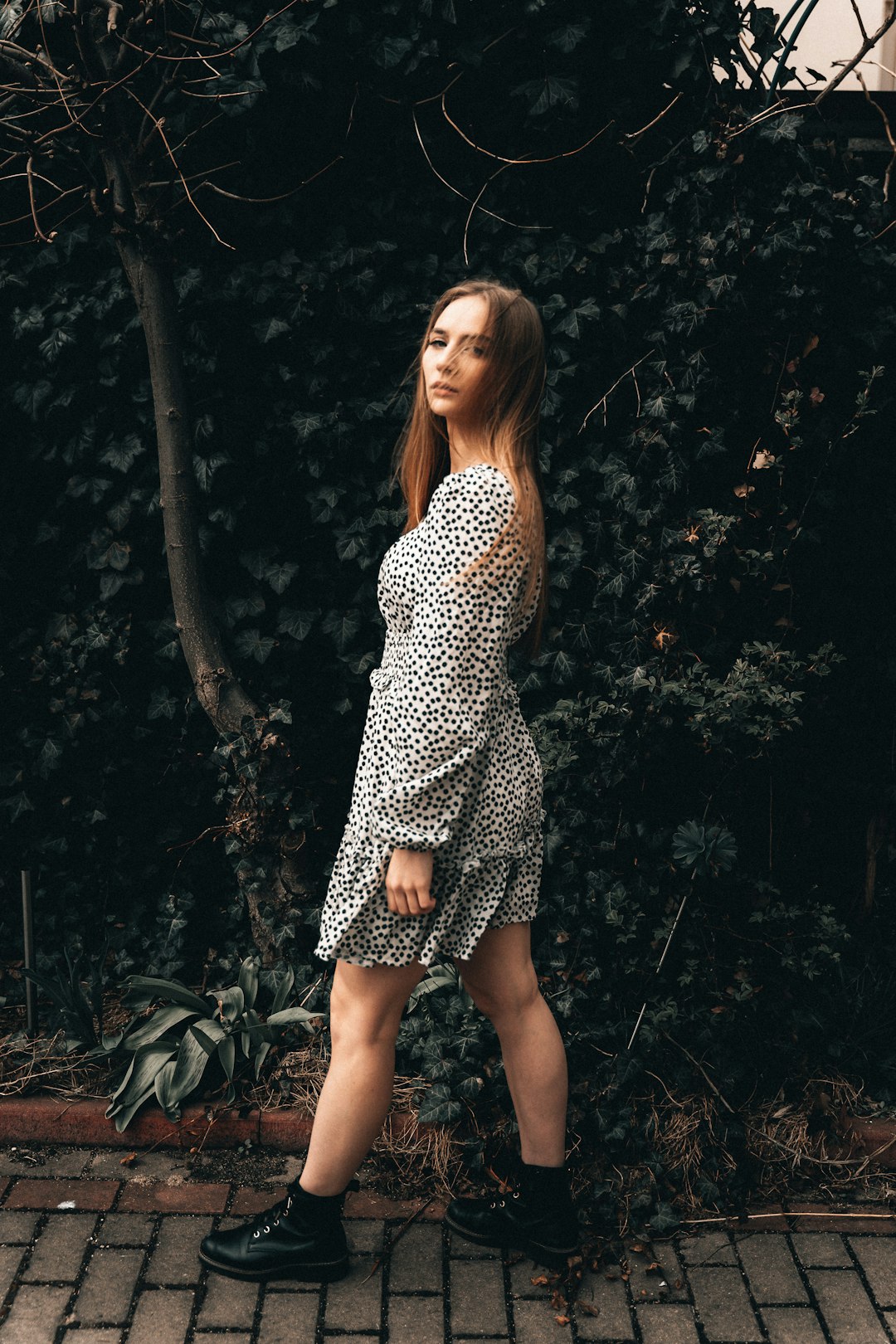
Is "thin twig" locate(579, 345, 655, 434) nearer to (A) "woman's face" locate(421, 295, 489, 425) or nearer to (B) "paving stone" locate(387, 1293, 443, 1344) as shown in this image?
(A) "woman's face" locate(421, 295, 489, 425)

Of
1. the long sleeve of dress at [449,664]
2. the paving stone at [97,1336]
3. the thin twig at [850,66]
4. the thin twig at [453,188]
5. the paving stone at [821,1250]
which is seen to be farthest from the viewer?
the thin twig at [453,188]

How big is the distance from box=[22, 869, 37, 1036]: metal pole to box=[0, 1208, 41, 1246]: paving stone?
→ 0.64 m

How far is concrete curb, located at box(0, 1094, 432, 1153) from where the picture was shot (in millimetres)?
2992

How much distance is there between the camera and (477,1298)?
8.11 feet

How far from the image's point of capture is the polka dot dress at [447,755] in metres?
2.10

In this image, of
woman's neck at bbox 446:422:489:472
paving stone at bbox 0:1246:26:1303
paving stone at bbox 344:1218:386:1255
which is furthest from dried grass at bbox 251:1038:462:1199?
woman's neck at bbox 446:422:489:472

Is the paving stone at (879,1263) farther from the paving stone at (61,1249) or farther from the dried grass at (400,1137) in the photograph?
the paving stone at (61,1249)

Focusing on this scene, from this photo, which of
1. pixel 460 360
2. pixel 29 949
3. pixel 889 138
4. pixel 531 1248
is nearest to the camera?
pixel 460 360

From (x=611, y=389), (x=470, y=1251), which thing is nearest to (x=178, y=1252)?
(x=470, y=1251)

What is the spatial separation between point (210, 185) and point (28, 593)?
135 centimetres

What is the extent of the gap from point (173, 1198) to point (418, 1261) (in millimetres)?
639

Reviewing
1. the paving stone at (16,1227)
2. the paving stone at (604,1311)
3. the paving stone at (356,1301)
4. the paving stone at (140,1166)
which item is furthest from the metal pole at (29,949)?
the paving stone at (604,1311)

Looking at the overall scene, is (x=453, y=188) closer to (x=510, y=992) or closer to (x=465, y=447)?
(x=465, y=447)

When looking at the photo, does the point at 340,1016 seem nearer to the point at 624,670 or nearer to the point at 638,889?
the point at 638,889
